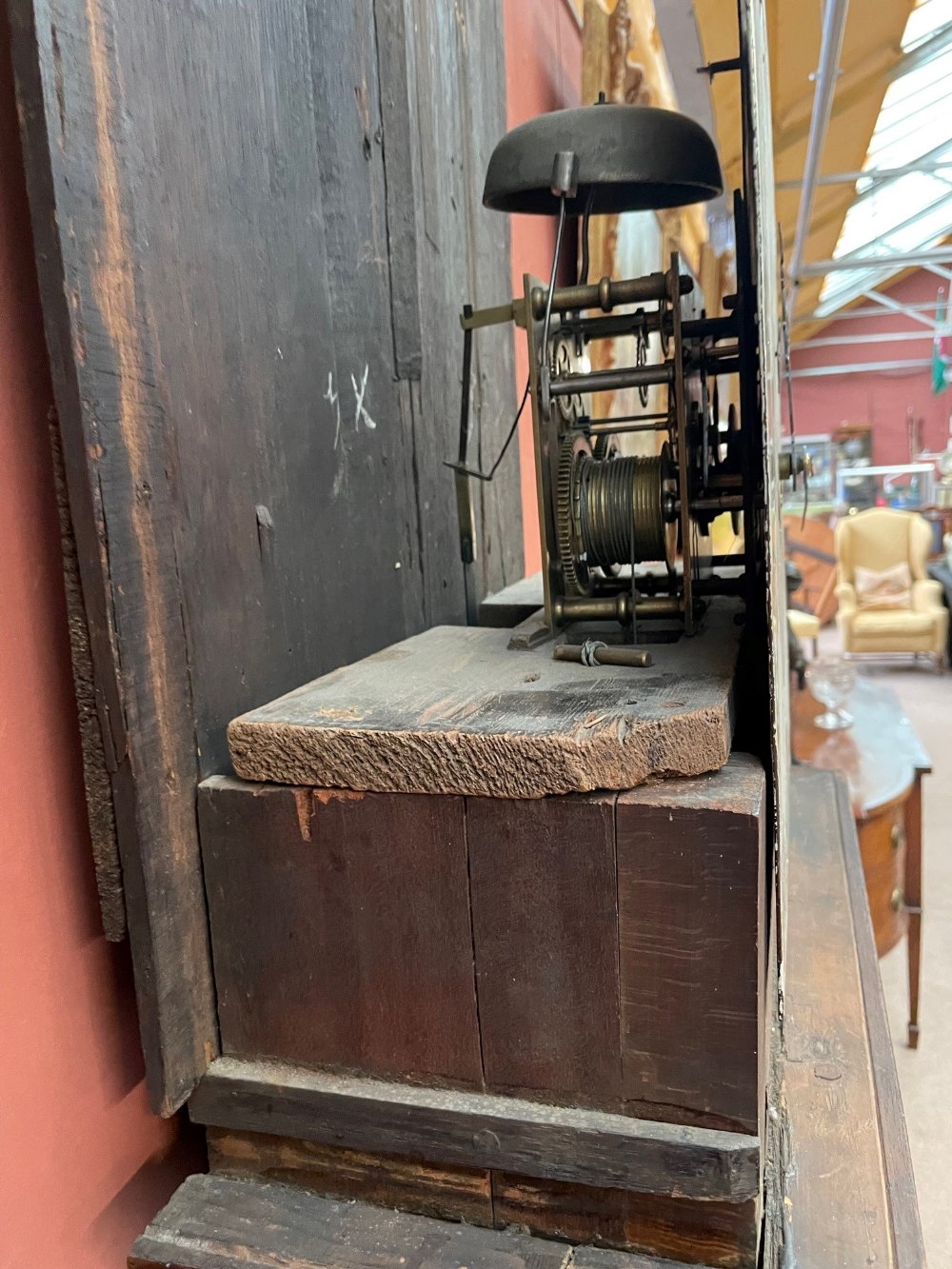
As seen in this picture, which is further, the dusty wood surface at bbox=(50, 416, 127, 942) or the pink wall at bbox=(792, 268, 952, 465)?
the pink wall at bbox=(792, 268, 952, 465)

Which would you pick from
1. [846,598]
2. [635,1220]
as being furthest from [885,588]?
[635,1220]

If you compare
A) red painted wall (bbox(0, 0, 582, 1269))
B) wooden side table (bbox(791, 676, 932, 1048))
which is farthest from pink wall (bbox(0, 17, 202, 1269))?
wooden side table (bbox(791, 676, 932, 1048))

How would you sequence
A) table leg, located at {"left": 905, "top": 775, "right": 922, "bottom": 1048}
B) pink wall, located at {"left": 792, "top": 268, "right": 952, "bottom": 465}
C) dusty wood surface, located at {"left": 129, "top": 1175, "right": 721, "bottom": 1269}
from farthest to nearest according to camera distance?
1. pink wall, located at {"left": 792, "top": 268, "right": 952, "bottom": 465}
2. table leg, located at {"left": 905, "top": 775, "right": 922, "bottom": 1048}
3. dusty wood surface, located at {"left": 129, "top": 1175, "right": 721, "bottom": 1269}

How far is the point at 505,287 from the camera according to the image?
6.48ft

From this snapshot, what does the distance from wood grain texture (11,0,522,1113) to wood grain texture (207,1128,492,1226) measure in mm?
107

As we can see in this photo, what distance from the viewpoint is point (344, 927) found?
0.85 metres

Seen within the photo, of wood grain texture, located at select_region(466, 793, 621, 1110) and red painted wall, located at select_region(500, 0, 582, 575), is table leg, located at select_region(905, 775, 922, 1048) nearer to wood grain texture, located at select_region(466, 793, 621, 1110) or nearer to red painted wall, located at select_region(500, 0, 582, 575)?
red painted wall, located at select_region(500, 0, 582, 575)

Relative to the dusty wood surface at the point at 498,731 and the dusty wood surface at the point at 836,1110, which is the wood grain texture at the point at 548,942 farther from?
the dusty wood surface at the point at 836,1110

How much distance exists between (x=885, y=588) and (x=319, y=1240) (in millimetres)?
7346

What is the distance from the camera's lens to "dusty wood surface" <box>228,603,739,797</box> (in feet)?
2.49

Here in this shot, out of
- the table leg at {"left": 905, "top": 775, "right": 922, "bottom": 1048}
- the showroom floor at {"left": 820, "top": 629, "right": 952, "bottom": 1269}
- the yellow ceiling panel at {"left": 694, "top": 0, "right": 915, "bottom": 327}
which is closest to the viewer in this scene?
the showroom floor at {"left": 820, "top": 629, "right": 952, "bottom": 1269}

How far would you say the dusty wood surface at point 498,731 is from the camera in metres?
0.76

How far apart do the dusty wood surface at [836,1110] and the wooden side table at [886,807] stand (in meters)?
0.94

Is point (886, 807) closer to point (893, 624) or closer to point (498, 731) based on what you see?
point (498, 731)
